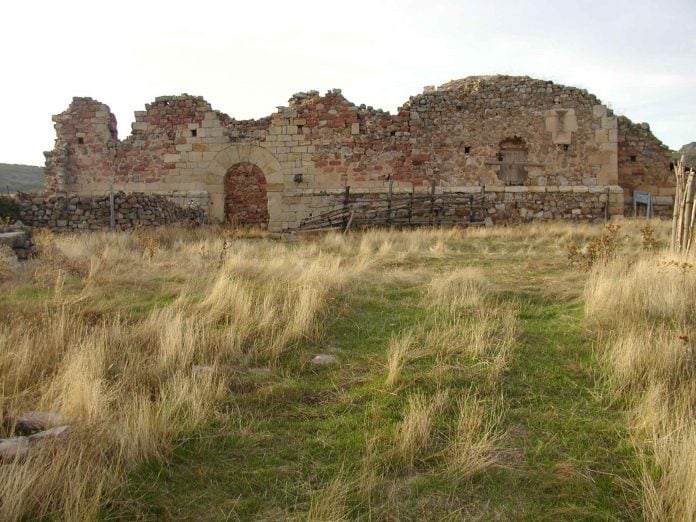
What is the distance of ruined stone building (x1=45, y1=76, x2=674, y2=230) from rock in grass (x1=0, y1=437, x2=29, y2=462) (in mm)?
14060

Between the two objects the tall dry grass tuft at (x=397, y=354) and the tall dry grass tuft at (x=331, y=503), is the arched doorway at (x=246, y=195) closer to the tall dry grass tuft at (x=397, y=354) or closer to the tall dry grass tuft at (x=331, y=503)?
the tall dry grass tuft at (x=397, y=354)

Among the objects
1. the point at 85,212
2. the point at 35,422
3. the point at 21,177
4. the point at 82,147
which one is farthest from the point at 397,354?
the point at 21,177

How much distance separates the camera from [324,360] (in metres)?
4.09

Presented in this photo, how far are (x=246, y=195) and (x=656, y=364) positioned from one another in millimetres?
14988

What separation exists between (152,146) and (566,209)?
12.1 meters

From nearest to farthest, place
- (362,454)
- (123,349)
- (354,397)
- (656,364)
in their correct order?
(362,454), (354,397), (656,364), (123,349)

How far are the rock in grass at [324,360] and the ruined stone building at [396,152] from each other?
12.5m

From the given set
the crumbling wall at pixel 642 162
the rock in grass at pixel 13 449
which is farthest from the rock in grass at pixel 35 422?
the crumbling wall at pixel 642 162

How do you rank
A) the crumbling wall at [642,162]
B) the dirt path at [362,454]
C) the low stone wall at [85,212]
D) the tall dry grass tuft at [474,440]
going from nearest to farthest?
the dirt path at [362,454]
the tall dry grass tuft at [474,440]
the low stone wall at [85,212]
the crumbling wall at [642,162]

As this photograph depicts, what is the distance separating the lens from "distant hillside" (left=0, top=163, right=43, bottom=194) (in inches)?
1689

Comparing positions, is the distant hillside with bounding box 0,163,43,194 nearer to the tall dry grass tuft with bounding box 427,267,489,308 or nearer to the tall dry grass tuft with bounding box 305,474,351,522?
the tall dry grass tuft with bounding box 427,267,489,308

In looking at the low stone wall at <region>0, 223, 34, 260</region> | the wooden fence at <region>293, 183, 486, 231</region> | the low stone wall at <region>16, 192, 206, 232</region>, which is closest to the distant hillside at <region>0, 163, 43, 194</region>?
the low stone wall at <region>16, 192, 206, 232</region>

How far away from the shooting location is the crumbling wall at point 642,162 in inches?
663

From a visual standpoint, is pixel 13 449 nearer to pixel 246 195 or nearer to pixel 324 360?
pixel 324 360
